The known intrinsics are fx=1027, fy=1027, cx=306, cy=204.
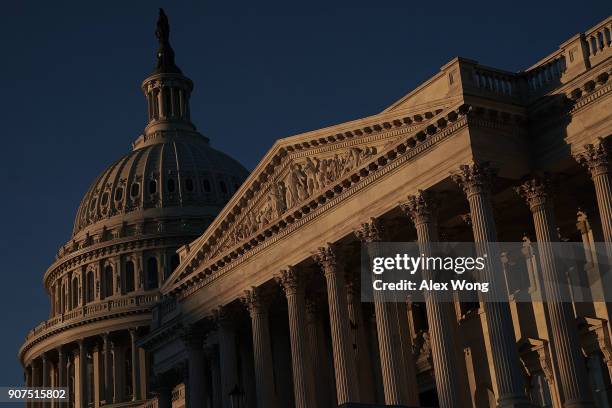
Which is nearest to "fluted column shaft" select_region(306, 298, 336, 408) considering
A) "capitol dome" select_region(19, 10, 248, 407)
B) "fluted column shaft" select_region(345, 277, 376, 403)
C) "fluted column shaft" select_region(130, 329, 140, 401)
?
"fluted column shaft" select_region(345, 277, 376, 403)

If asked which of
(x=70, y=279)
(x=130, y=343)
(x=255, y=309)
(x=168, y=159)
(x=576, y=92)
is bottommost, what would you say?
(x=255, y=309)

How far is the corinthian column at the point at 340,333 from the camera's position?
4534cm

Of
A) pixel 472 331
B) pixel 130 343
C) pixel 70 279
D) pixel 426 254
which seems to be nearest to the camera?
pixel 426 254

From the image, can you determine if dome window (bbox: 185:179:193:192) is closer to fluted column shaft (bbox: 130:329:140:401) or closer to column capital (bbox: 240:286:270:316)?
fluted column shaft (bbox: 130:329:140:401)

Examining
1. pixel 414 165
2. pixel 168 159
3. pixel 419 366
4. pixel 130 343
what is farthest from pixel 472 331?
pixel 168 159

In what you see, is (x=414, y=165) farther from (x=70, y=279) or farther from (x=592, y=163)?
(x=70, y=279)

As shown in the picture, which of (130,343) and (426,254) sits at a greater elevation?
(130,343)

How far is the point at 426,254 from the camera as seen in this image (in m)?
40.8

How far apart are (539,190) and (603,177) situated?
3534mm

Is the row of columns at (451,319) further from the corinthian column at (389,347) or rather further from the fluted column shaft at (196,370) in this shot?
the fluted column shaft at (196,370)

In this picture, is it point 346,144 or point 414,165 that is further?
point 346,144

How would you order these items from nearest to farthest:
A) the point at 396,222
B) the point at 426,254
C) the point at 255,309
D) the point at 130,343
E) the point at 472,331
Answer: the point at 426,254 < the point at 396,222 < the point at 472,331 < the point at 255,309 < the point at 130,343

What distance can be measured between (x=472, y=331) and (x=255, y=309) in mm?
10940

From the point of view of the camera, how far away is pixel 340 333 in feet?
150
